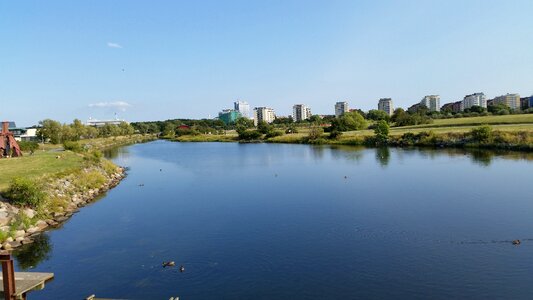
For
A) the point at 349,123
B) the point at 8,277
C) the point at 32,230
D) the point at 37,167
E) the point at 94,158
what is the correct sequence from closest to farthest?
the point at 8,277
the point at 32,230
the point at 37,167
the point at 94,158
the point at 349,123

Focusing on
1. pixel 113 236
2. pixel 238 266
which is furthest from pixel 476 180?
pixel 113 236

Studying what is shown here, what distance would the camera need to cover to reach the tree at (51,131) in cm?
9425

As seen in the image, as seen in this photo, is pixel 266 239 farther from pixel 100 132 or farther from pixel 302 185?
pixel 100 132

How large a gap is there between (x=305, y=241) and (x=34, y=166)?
101ft

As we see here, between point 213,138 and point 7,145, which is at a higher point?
point 7,145

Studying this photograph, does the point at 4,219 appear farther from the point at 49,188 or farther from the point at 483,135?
the point at 483,135

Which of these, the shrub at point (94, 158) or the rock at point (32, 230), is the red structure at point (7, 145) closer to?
the shrub at point (94, 158)

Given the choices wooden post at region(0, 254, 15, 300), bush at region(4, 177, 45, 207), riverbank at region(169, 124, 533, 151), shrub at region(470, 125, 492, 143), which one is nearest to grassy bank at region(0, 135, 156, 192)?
bush at region(4, 177, 45, 207)

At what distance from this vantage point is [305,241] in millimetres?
23734

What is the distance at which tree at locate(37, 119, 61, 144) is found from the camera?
94250mm

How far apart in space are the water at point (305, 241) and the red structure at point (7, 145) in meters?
18.5

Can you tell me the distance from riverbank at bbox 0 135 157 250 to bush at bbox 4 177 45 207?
28 centimetres

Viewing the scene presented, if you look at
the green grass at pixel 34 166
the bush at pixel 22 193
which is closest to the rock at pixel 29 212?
the bush at pixel 22 193

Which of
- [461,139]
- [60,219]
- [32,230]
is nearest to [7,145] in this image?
[60,219]
